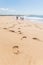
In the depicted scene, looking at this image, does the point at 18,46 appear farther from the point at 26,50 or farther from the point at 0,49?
the point at 0,49

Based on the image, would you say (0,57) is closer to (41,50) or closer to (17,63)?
(17,63)

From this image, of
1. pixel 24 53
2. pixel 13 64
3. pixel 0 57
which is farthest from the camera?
pixel 24 53

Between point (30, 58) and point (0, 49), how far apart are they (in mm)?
772

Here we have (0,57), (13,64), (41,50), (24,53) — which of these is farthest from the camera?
(41,50)

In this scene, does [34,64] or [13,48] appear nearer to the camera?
[34,64]

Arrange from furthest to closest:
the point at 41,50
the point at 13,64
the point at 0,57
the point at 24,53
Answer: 1. the point at 41,50
2. the point at 24,53
3. the point at 0,57
4. the point at 13,64

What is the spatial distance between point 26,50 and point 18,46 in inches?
11.9

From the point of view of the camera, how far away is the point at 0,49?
112 inches

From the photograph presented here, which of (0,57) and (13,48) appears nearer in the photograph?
(0,57)

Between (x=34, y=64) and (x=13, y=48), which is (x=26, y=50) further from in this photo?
(x=34, y=64)

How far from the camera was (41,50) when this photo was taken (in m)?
3.02

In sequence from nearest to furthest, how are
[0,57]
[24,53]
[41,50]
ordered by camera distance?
[0,57] < [24,53] < [41,50]

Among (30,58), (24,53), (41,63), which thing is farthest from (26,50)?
(41,63)

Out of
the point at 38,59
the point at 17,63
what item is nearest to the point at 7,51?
the point at 17,63
